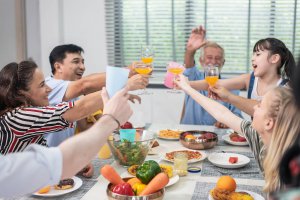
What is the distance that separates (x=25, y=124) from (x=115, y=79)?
0.73 metres

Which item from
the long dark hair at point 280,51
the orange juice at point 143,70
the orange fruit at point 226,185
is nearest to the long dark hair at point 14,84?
the orange juice at point 143,70

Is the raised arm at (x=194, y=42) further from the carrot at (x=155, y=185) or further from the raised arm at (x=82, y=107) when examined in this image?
the carrot at (x=155, y=185)

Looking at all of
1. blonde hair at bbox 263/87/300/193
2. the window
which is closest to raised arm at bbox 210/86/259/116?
blonde hair at bbox 263/87/300/193

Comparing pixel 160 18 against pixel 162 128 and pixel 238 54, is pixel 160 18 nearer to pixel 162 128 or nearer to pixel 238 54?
pixel 238 54

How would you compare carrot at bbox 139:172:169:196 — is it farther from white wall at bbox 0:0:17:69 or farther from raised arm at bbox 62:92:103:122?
white wall at bbox 0:0:17:69

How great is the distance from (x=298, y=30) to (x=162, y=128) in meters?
1.99

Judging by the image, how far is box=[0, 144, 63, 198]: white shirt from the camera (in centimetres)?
95

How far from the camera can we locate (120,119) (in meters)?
1.24

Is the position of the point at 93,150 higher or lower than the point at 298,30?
lower

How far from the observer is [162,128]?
2895 mm

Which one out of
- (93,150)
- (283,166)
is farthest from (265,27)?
(283,166)

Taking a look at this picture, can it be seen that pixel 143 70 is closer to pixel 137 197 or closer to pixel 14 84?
pixel 14 84

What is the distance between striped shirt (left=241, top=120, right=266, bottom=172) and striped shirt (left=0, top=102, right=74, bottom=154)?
0.90 metres

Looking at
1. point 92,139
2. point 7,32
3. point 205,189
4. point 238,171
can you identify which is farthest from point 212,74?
point 7,32
